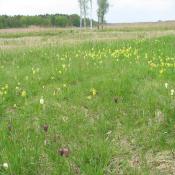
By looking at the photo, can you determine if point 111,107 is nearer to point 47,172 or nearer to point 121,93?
point 121,93

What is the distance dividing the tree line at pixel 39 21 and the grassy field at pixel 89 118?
101m

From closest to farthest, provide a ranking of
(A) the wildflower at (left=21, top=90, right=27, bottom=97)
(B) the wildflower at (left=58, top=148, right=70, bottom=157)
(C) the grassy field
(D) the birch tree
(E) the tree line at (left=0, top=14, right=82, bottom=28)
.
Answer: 1. (B) the wildflower at (left=58, top=148, right=70, bottom=157)
2. (C) the grassy field
3. (A) the wildflower at (left=21, top=90, right=27, bottom=97)
4. (D) the birch tree
5. (E) the tree line at (left=0, top=14, right=82, bottom=28)

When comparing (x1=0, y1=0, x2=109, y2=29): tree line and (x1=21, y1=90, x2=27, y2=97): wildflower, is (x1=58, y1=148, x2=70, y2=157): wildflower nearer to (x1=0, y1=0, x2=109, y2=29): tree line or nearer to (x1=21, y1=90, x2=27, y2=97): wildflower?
(x1=21, y1=90, x2=27, y2=97): wildflower

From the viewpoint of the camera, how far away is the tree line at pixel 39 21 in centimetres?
11225

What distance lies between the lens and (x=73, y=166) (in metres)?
6.13

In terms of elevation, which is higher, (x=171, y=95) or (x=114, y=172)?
(x=171, y=95)

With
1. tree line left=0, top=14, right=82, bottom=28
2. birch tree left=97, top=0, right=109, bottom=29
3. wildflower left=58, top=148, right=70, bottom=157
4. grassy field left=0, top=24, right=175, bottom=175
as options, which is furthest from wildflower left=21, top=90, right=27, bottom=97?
tree line left=0, top=14, right=82, bottom=28

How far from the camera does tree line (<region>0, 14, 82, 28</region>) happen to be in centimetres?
11225

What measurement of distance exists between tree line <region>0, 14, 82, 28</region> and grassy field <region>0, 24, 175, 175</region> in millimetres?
101162

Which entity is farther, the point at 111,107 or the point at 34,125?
the point at 111,107

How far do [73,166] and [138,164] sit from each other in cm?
91

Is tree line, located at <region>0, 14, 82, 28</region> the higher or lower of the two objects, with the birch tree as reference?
lower

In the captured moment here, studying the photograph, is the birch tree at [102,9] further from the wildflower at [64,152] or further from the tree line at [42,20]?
the wildflower at [64,152]

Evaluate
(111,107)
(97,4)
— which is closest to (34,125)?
(111,107)
